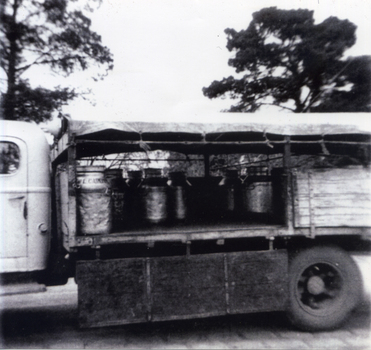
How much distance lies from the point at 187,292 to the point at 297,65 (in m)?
13.8

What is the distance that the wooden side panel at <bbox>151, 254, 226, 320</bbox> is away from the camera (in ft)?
13.7

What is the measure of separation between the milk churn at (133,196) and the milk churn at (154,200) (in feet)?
0.38

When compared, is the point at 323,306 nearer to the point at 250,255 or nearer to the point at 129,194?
the point at 250,255

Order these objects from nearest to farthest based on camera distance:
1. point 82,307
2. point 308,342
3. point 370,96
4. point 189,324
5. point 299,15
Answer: point 82,307 → point 308,342 → point 189,324 → point 370,96 → point 299,15

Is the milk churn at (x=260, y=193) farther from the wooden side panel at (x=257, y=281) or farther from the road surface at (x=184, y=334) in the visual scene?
the road surface at (x=184, y=334)

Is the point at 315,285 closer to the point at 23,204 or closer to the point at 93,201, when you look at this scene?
the point at 93,201

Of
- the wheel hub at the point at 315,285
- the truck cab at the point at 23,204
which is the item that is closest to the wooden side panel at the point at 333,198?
the wheel hub at the point at 315,285

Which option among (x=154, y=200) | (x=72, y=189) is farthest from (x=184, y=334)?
(x=72, y=189)

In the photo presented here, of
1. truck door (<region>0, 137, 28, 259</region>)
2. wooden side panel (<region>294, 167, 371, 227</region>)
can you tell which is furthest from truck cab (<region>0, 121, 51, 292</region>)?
wooden side panel (<region>294, 167, 371, 227</region>)

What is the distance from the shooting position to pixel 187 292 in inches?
166

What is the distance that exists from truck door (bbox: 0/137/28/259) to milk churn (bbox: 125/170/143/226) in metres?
1.11

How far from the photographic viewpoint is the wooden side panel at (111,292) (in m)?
3.99

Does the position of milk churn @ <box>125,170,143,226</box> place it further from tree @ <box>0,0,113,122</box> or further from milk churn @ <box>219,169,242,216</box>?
tree @ <box>0,0,113,122</box>

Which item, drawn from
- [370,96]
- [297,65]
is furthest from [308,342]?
[297,65]
